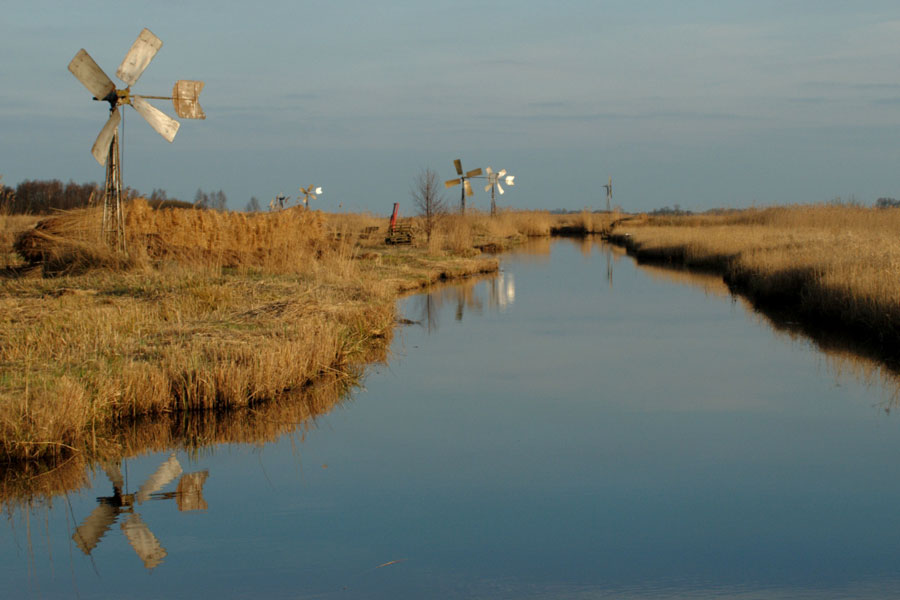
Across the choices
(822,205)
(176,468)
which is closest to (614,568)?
(176,468)

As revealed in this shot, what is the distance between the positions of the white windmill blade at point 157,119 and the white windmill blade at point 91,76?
45 centimetres

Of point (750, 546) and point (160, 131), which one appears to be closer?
point (750, 546)

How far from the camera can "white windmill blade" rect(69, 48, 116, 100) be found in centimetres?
1437

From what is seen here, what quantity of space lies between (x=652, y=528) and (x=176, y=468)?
12.2 ft

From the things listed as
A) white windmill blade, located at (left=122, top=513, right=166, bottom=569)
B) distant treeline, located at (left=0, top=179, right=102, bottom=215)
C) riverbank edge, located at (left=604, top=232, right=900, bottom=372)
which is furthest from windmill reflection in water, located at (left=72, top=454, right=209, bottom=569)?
distant treeline, located at (left=0, top=179, right=102, bottom=215)

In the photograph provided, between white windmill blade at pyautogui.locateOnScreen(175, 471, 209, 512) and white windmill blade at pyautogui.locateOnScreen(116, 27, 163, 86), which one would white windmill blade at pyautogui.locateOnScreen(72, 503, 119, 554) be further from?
white windmill blade at pyautogui.locateOnScreen(116, 27, 163, 86)

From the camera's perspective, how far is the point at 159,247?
16.5m

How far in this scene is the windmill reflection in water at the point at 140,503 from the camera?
5398 mm

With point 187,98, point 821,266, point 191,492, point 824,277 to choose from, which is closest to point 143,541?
point 191,492

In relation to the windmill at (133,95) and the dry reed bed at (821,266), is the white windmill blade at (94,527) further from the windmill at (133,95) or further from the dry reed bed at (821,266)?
the windmill at (133,95)

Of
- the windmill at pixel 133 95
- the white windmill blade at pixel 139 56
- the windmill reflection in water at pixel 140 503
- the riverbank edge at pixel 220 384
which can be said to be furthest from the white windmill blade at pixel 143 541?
the white windmill blade at pixel 139 56

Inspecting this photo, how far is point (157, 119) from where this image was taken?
14.7 metres

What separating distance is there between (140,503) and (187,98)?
390 inches

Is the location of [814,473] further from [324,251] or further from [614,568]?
[324,251]
